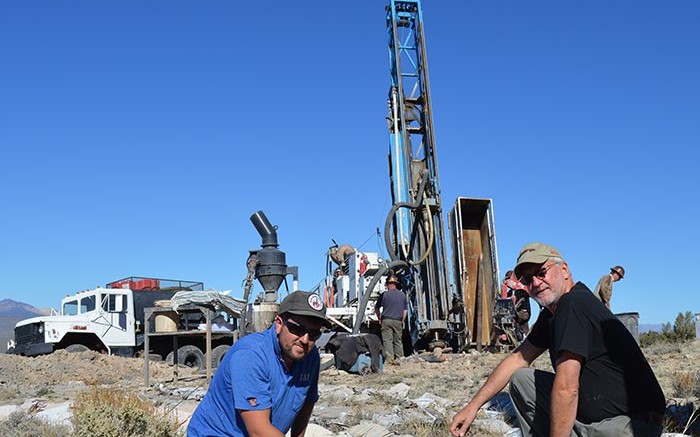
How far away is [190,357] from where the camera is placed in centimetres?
1855

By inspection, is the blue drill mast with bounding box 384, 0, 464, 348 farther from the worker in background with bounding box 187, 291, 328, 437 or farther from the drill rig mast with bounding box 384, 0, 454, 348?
the worker in background with bounding box 187, 291, 328, 437

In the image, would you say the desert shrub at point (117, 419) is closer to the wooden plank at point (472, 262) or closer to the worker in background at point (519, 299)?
the worker in background at point (519, 299)

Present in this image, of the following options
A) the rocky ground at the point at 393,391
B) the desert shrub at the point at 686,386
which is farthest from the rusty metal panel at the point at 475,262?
the desert shrub at the point at 686,386

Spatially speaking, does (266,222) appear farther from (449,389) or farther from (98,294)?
(98,294)

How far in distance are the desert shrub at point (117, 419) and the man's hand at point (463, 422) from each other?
9.32 feet

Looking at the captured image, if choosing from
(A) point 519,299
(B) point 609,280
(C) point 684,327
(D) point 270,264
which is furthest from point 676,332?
(D) point 270,264

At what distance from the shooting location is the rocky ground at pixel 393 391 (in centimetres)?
625

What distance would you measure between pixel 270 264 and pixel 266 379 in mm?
9098

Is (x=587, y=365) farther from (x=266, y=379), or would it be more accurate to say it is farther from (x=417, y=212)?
(x=417, y=212)

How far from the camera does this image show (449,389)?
29.7 ft

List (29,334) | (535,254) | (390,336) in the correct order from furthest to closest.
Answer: (29,334), (390,336), (535,254)

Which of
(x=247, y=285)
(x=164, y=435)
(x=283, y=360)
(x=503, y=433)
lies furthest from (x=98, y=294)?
(x=283, y=360)

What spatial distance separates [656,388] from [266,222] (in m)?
9.65

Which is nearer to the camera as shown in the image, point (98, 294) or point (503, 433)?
point (503, 433)
